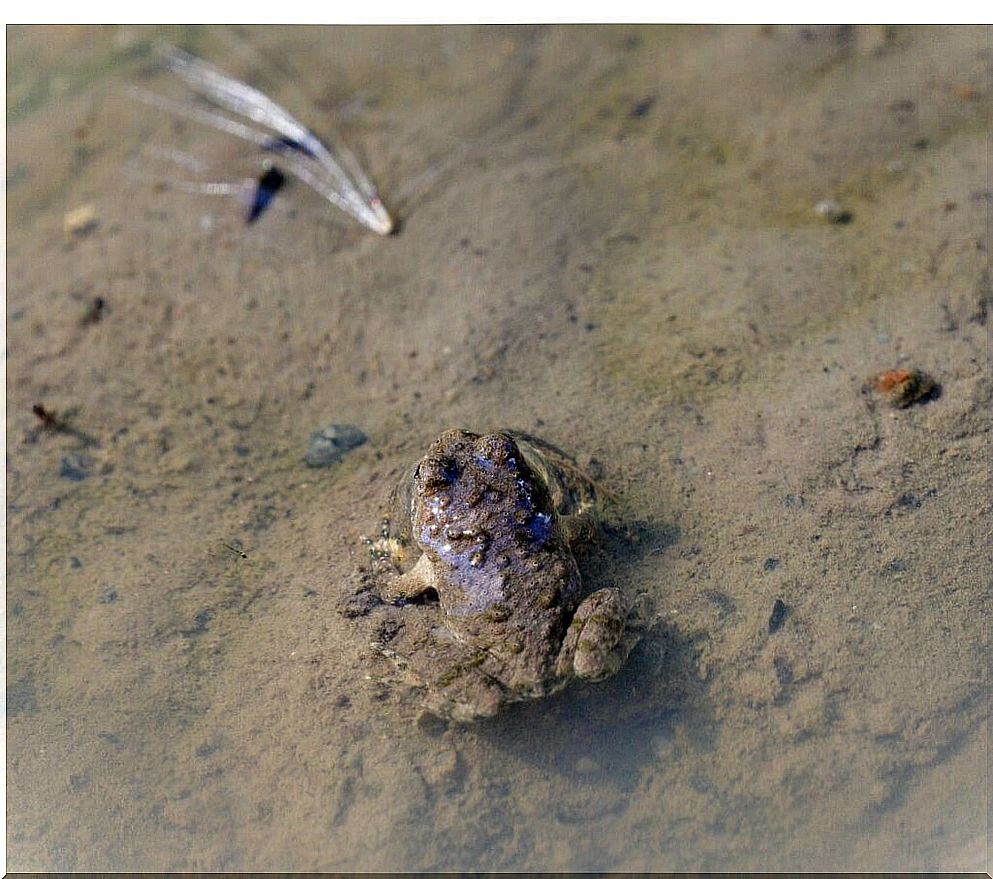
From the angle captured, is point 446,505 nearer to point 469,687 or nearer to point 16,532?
point 469,687

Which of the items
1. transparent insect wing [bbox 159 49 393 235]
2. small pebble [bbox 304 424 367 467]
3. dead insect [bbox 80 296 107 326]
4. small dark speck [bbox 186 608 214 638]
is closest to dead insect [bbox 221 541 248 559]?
small dark speck [bbox 186 608 214 638]

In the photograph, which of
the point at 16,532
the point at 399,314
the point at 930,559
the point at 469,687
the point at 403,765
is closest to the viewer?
the point at 469,687

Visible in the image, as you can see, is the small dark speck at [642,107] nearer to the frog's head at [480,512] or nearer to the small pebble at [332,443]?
the small pebble at [332,443]

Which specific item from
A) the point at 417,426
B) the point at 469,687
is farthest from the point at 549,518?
the point at 417,426

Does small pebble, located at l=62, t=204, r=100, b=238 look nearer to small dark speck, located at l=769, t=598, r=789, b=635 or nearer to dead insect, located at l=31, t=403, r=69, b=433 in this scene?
dead insect, located at l=31, t=403, r=69, b=433

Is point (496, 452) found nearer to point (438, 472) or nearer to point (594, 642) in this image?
point (438, 472)

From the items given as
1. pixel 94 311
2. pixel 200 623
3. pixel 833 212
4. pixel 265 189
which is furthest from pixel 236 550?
pixel 833 212
